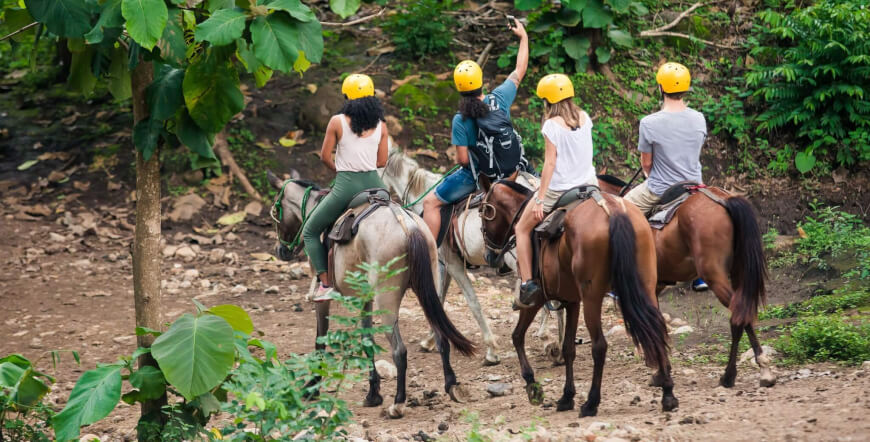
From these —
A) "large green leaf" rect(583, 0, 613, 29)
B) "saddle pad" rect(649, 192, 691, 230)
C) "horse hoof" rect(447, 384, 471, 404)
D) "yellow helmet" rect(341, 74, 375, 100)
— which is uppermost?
"large green leaf" rect(583, 0, 613, 29)

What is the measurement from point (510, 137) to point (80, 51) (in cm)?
369

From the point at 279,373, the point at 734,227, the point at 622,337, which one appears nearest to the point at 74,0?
the point at 279,373

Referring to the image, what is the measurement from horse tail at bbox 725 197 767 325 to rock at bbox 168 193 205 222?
8117 millimetres

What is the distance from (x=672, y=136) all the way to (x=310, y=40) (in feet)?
11.5

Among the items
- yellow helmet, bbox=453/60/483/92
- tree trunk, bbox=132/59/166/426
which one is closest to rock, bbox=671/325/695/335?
yellow helmet, bbox=453/60/483/92

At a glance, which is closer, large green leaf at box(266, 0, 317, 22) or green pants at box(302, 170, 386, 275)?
large green leaf at box(266, 0, 317, 22)

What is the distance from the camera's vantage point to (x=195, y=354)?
4855 millimetres

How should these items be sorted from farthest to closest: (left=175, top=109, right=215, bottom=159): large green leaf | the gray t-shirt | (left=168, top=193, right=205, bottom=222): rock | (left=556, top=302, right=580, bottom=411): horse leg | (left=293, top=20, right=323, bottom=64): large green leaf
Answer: (left=168, top=193, right=205, bottom=222): rock
the gray t-shirt
(left=556, top=302, right=580, bottom=411): horse leg
(left=175, top=109, right=215, bottom=159): large green leaf
(left=293, top=20, right=323, bottom=64): large green leaf

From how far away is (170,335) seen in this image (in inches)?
194

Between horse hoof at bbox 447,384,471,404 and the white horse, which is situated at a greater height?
the white horse

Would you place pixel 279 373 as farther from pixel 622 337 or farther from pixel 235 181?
pixel 235 181

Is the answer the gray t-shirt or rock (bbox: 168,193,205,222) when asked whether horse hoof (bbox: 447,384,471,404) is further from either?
rock (bbox: 168,193,205,222)

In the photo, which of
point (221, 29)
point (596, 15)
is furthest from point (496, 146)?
point (596, 15)

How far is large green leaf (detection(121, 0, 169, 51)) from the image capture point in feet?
14.8
